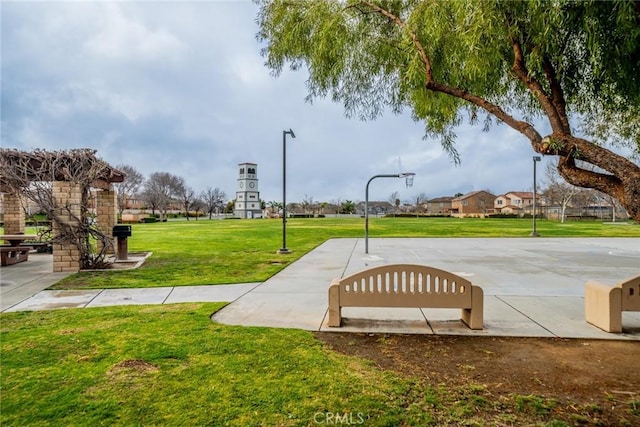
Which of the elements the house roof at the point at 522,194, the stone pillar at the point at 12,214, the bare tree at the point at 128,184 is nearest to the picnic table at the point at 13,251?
the stone pillar at the point at 12,214

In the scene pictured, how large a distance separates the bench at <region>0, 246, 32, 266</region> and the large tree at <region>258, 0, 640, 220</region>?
9709mm

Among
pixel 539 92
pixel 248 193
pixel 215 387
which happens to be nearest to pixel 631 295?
pixel 539 92

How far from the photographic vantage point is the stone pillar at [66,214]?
29.5 feet

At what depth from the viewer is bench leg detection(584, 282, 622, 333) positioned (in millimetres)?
4582

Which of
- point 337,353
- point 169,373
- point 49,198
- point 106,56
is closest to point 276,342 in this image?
point 337,353

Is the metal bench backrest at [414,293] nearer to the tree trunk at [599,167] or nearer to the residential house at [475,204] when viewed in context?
the tree trunk at [599,167]

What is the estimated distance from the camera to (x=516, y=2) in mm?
3508

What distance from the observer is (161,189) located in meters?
70.6

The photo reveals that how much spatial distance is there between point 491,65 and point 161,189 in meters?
74.3

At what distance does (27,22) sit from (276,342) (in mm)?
8181

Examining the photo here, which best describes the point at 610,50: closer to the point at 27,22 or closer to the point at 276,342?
the point at 276,342

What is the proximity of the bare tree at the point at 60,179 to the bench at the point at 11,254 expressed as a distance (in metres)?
2.23

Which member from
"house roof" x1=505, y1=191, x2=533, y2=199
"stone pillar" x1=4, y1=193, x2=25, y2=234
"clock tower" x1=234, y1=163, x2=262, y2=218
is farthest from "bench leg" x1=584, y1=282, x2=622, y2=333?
"house roof" x1=505, y1=191, x2=533, y2=199

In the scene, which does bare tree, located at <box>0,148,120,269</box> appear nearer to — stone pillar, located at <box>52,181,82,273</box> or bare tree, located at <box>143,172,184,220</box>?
stone pillar, located at <box>52,181,82,273</box>
